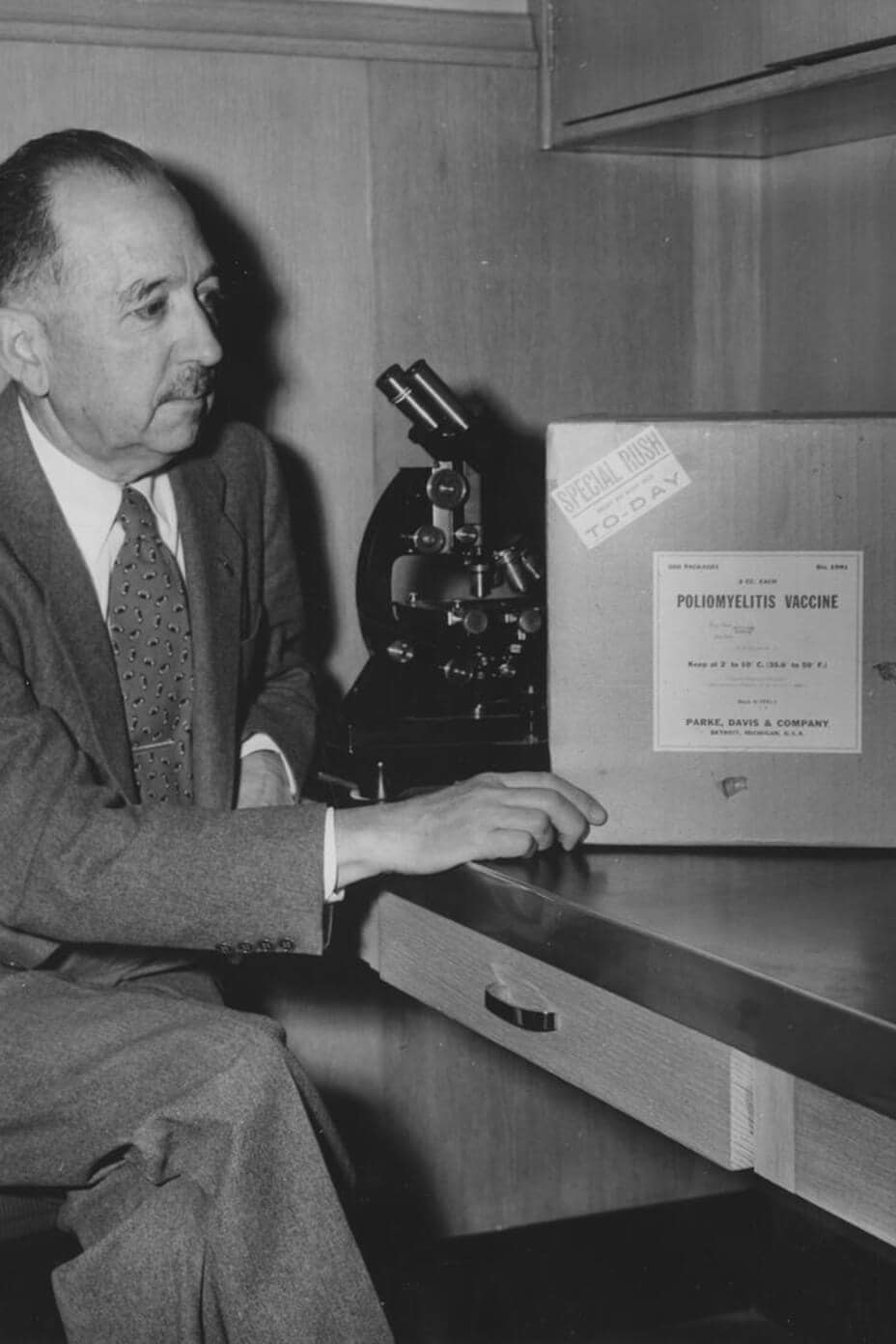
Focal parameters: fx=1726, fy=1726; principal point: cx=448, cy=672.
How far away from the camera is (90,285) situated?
1.79 meters

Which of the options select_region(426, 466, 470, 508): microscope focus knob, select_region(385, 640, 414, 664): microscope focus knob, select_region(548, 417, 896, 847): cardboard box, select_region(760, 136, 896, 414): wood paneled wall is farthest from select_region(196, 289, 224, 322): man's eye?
select_region(760, 136, 896, 414): wood paneled wall

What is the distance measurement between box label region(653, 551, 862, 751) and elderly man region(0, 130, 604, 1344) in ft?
0.43

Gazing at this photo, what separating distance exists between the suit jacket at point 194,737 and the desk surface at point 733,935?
0.57ft

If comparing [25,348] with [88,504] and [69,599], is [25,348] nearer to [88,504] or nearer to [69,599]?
[88,504]

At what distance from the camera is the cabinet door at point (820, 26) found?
169 centimetres

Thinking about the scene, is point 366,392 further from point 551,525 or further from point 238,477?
point 551,525

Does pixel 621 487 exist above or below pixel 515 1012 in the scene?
above

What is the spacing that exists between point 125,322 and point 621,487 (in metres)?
0.61

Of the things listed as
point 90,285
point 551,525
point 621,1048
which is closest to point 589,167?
point 90,285

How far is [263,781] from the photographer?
1970 mm

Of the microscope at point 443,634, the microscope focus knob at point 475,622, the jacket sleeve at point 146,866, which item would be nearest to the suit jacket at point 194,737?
the jacket sleeve at point 146,866

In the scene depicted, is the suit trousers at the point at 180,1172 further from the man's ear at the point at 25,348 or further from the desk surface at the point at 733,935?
the man's ear at the point at 25,348

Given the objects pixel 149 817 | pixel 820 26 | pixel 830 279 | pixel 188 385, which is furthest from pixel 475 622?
pixel 830 279

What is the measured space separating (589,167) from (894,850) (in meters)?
1.29
